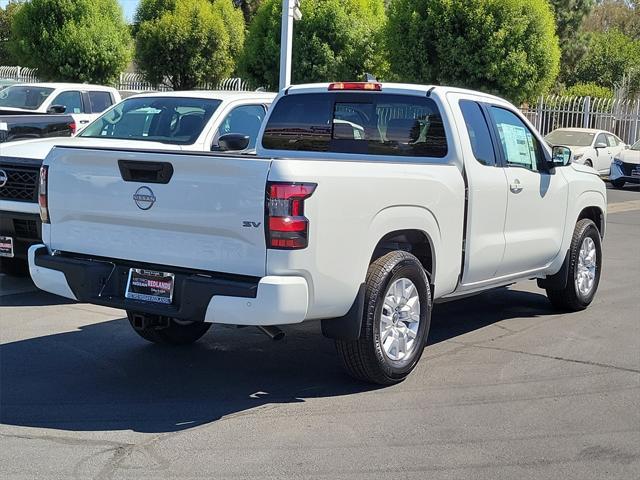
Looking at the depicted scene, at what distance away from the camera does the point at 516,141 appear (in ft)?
24.9

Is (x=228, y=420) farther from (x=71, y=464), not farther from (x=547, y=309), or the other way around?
(x=547, y=309)

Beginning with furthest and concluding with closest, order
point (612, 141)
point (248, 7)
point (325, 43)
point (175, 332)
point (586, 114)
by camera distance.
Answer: point (248, 7) < point (586, 114) < point (325, 43) < point (612, 141) < point (175, 332)

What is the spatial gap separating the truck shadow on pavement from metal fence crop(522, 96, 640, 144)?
21.5 metres

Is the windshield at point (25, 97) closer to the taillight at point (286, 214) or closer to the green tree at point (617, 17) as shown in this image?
the taillight at point (286, 214)

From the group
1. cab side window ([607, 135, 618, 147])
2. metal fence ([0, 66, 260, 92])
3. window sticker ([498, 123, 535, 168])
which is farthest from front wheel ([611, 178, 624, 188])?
window sticker ([498, 123, 535, 168])

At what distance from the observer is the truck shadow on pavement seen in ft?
17.6

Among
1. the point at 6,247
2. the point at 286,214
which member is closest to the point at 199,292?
the point at 286,214

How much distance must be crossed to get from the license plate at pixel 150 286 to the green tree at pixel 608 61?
38390 millimetres

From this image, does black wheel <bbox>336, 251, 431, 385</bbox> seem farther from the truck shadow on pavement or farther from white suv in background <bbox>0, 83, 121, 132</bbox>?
white suv in background <bbox>0, 83, 121, 132</bbox>

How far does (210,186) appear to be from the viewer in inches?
206

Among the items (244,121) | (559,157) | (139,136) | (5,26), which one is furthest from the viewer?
(5,26)

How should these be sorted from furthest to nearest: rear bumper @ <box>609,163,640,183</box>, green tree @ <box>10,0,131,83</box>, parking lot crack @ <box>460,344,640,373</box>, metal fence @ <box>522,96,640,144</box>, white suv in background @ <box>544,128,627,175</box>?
1. green tree @ <box>10,0,131,83</box>
2. metal fence @ <box>522,96,640,144</box>
3. white suv in background @ <box>544,128,627,175</box>
4. rear bumper @ <box>609,163,640,183</box>
5. parking lot crack @ <box>460,344,640,373</box>

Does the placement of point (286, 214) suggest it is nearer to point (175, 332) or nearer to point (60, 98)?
point (175, 332)

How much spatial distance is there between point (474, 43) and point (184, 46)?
11.2m
